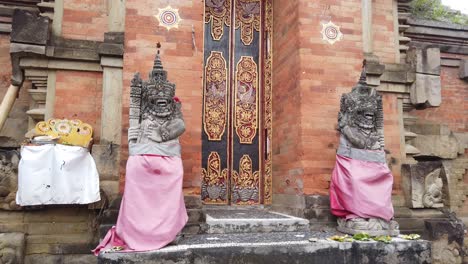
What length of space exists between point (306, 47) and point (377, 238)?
10.8ft

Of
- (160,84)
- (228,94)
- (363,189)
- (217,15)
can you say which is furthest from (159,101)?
(217,15)

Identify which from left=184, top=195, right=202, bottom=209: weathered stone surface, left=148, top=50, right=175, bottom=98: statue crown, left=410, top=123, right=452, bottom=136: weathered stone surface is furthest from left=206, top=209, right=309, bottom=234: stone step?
left=410, top=123, right=452, bottom=136: weathered stone surface

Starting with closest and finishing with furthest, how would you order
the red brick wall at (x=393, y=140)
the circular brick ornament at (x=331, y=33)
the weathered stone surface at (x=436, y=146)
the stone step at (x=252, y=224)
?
1. the stone step at (x=252, y=224)
2. the circular brick ornament at (x=331, y=33)
3. the red brick wall at (x=393, y=140)
4. the weathered stone surface at (x=436, y=146)

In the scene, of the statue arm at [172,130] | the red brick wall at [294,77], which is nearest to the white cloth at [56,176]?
the red brick wall at [294,77]

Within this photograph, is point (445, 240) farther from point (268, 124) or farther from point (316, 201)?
point (268, 124)

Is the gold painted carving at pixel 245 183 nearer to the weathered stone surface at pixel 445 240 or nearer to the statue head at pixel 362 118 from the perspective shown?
the statue head at pixel 362 118

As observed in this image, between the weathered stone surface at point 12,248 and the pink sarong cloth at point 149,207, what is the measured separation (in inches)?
55.5

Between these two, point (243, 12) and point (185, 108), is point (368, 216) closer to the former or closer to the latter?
point (185, 108)

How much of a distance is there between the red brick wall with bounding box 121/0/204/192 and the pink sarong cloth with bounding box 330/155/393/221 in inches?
86.1

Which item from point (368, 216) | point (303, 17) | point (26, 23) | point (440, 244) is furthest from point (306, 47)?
point (26, 23)

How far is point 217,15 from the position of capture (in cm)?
793

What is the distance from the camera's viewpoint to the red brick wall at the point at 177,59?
621 cm

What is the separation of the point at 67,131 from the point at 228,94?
3.07 metres

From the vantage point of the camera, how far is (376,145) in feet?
19.8
